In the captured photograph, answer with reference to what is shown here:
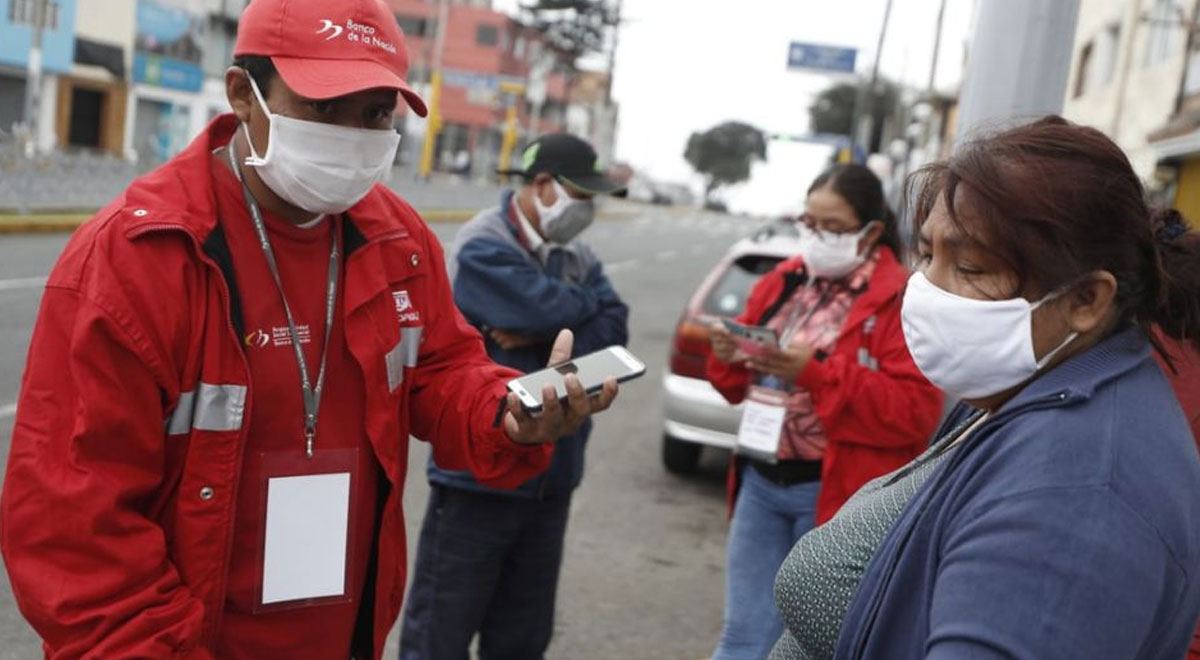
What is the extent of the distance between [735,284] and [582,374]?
491cm

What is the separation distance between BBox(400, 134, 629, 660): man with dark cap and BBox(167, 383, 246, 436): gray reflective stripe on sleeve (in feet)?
4.65

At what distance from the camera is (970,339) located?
1.62m

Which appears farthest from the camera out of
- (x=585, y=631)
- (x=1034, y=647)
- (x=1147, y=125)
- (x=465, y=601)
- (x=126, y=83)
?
(x=126, y=83)

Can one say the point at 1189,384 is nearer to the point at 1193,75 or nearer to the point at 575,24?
the point at 1193,75

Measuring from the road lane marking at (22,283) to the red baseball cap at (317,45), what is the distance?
35.1ft

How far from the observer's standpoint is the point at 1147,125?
1858cm

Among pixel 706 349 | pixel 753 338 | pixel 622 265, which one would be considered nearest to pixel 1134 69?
pixel 622 265

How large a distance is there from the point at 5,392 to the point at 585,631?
4801 mm

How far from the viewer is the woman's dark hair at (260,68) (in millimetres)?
2197

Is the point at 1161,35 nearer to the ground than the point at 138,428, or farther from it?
farther from it

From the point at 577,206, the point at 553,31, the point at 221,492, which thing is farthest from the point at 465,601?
the point at 553,31

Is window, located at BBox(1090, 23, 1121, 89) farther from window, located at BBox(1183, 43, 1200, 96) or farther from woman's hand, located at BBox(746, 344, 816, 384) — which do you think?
woman's hand, located at BBox(746, 344, 816, 384)

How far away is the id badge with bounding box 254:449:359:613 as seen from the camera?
7.02 feet

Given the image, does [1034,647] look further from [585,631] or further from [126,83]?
[126,83]
